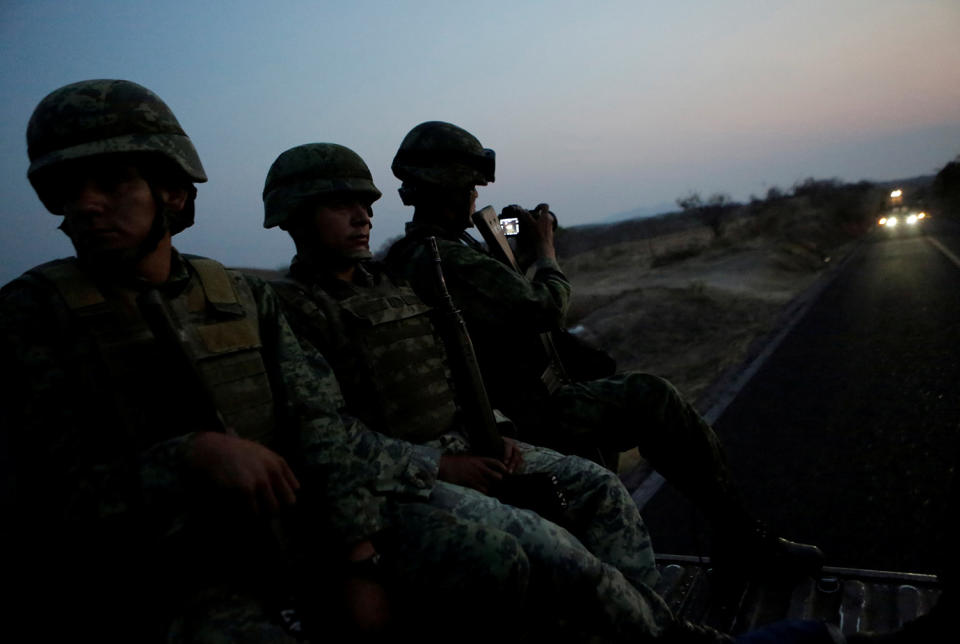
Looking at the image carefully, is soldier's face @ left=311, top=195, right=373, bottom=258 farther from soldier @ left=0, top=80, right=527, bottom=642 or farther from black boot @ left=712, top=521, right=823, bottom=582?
black boot @ left=712, top=521, right=823, bottom=582

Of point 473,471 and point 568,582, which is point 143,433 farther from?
point 568,582

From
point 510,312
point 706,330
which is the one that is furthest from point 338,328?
point 706,330

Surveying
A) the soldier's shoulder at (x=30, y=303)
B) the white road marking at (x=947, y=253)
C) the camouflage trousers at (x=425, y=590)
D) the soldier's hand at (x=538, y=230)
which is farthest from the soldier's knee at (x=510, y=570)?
the white road marking at (x=947, y=253)

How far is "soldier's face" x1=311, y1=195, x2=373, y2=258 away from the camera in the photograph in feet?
8.06

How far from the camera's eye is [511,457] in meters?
2.36

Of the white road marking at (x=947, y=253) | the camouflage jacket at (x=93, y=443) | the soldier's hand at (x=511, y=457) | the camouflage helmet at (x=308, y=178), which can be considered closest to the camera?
the camouflage jacket at (x=93, y=443)

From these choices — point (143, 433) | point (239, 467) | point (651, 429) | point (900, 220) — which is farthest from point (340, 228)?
point (900, 220)

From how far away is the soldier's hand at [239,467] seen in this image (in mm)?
1383

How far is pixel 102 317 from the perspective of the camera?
1.53m

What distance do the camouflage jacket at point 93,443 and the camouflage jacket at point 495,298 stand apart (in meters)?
1.06

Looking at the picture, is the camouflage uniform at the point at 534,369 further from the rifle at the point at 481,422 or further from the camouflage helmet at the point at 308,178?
the camouflage helmet at the point at 308,178

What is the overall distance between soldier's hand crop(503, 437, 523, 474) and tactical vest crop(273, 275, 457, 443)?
25cm

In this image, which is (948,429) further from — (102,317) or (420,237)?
(102,317)

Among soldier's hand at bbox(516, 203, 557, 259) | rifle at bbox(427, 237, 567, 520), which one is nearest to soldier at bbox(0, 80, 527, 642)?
rifle at bbox(427, 237, 567, 520)
